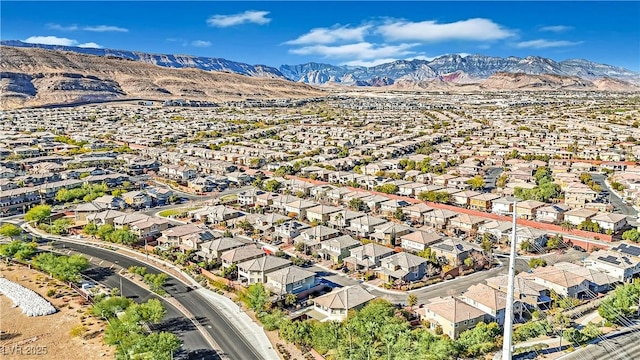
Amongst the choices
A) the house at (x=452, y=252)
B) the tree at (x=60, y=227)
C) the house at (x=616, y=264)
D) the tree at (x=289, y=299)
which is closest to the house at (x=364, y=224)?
the house at (x=452, y=252)

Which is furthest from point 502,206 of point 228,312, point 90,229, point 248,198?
point 90,229

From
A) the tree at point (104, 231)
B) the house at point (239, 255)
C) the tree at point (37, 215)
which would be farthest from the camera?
the tree at point (37, 215)

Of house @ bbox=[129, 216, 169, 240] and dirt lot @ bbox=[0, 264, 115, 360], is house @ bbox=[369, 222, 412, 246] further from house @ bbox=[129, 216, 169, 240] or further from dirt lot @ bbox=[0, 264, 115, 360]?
dirt lot @ bbox=[0, 264, 115, 360]

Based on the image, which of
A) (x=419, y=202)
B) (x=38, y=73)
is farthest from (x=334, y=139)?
(x=38, y=73)

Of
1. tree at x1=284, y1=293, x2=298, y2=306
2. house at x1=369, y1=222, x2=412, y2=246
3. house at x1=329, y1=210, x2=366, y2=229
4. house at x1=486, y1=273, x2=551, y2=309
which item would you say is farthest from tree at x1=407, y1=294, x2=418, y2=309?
house at x1=329, y1=210, x2=366, y2=229

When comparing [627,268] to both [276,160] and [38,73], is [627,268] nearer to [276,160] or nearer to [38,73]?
[276,160]

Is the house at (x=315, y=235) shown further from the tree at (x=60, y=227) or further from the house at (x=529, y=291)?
the tree at (x=60, y=227)

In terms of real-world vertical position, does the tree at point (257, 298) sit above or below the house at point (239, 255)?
below
